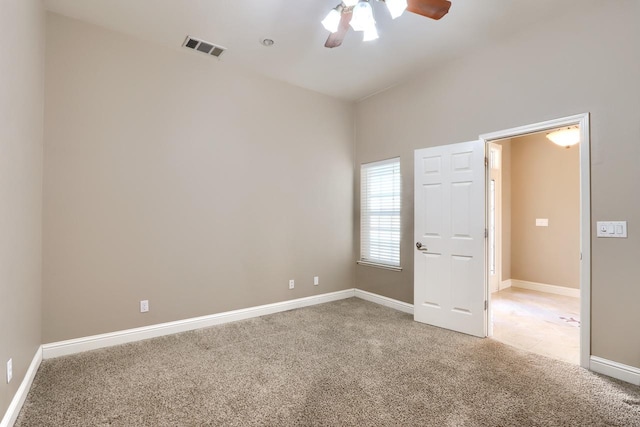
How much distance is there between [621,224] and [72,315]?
4.79 m

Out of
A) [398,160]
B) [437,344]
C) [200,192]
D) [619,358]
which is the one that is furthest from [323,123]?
[619,358]

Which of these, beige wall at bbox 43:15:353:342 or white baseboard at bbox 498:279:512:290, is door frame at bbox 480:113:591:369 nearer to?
beige wall at bbox 43:15:353:342

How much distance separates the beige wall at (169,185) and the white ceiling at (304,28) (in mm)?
258

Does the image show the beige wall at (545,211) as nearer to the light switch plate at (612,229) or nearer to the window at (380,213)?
the window at (380,213)

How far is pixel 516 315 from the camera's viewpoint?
13.4ft

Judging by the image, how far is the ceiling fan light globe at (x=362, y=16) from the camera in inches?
85.2

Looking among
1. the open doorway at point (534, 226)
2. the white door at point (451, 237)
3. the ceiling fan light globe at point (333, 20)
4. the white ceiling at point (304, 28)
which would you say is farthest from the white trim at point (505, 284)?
the ceiling fan light globe at point (333, 20)

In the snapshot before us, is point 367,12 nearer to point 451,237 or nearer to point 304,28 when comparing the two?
point 304,28

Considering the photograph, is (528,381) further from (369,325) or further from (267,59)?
(267,59)

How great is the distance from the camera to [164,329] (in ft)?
10.8

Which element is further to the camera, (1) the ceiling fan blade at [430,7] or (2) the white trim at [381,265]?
(2) the white trim at [381,265]

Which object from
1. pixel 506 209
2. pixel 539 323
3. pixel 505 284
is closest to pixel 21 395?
pixel 539 323

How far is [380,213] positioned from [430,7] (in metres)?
2.84

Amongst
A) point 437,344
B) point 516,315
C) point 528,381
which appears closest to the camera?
point 528,381
